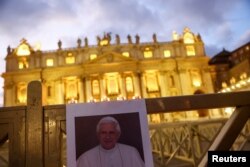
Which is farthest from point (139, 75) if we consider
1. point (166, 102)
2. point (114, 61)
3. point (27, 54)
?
point (166, 102)

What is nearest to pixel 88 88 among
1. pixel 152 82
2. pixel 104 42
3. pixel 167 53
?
pixel 104 42

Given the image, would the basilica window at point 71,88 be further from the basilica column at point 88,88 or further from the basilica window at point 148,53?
the basilica window at point 148,53

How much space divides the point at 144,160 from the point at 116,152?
24cm

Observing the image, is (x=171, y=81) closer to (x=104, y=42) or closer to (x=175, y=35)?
(x=175, y=35)

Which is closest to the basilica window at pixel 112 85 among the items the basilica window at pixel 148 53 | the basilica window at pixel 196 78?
the basilica window at pixel 148 53

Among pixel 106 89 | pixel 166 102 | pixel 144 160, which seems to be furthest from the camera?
pixel 106 89

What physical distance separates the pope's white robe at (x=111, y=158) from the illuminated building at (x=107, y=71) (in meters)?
40.5

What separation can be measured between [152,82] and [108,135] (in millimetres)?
43775

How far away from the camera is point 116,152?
2229 millimetres

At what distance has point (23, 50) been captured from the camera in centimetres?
4734

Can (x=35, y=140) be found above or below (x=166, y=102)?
below

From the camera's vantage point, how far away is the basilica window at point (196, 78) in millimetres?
45688

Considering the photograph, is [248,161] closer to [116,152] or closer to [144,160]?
[144,160]

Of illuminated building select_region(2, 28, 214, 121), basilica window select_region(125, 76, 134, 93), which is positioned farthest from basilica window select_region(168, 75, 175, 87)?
basilica window select_region(125, 76, 134, 93)
